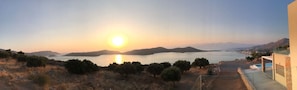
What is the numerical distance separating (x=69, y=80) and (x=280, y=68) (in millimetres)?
16568

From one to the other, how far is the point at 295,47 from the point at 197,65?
3203 cm

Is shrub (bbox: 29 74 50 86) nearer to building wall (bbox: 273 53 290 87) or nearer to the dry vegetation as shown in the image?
the dry vegetation

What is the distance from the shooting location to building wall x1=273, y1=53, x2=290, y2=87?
19489mm

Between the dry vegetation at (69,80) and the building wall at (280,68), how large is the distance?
909cm

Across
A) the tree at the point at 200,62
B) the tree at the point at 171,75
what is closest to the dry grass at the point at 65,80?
the tree at the point at 171,75

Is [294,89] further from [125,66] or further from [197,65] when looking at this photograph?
[197,65]

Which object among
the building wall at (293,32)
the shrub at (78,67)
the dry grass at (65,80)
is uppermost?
the building wall at (293,32)

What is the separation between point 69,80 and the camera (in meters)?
24.6

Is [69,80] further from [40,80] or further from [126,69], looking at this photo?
[126,69]

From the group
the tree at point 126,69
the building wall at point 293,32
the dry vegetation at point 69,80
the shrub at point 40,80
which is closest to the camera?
the building wall at point 293,32

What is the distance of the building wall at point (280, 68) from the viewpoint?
767 inches

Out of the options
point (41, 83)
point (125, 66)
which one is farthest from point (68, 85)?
point (125, 66)

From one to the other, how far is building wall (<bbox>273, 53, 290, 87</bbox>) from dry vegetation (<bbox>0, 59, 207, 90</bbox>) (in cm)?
909

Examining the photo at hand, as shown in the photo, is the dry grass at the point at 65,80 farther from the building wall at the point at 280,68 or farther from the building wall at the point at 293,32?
the building wall at the point at 293,32
